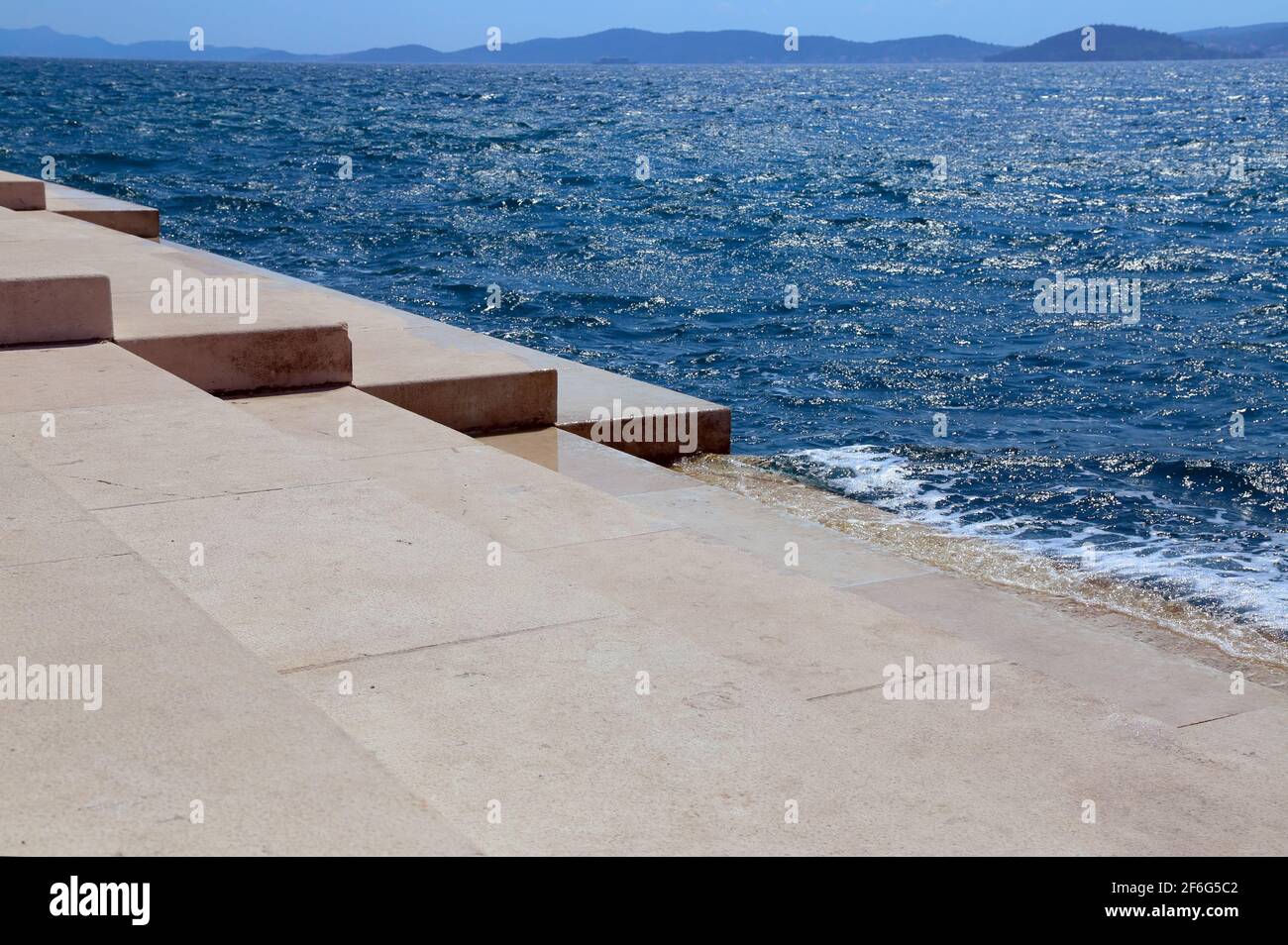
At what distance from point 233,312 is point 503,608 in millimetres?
4017

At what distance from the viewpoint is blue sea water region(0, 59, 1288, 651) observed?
894 cm

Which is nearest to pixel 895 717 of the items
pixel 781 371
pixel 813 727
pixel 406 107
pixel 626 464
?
pixel 813 727

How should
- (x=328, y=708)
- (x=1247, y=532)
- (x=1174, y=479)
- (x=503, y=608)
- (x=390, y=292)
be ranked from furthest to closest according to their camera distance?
(x=390, y=292) < (x=1174, y=479) < (x=1247, y=532) < (x=503, y=608) < (x=328, y=708)

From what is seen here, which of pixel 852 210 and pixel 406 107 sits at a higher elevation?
pixel 406 107

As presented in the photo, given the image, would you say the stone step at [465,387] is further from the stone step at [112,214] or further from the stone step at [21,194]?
the stone step at [112,214]

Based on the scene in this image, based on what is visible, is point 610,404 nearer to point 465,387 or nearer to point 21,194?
point 465,387

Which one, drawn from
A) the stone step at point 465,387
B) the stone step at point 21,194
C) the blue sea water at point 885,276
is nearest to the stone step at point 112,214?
the stone step at point 21,194

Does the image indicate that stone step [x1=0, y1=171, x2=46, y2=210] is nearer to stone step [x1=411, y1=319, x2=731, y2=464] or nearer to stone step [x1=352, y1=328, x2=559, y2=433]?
stone step [x1=411, y1=319, x2=731, y2=464]

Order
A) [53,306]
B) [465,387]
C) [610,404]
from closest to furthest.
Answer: [53,306]
[465,387]
[610,404]

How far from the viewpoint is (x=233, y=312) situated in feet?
23.1

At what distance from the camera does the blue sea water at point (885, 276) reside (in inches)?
352

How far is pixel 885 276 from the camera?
18750 mm

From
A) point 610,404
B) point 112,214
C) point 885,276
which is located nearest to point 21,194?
point 112,214

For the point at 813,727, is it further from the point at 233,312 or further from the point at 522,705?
the point at 233,312
